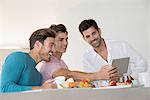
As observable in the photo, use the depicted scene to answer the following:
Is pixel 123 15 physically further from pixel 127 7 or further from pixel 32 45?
pixel 32 45

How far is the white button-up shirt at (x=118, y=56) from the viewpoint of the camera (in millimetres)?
1579

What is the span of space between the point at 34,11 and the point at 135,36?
1.79ft

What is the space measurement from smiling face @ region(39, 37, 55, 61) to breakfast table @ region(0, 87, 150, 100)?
223 mm

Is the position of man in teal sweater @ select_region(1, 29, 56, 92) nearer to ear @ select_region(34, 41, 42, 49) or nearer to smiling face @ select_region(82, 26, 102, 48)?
ear @ select_region(34, 41, 42, 49)

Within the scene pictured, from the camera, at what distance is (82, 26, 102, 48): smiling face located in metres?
1.60

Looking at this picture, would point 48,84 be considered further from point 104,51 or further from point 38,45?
point 104,51

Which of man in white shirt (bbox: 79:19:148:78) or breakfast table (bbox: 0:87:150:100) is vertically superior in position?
man in white shirt (bbox: 79:19:148:78)

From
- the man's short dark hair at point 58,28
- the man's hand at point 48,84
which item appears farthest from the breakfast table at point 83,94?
the man's short dark hair at point 58,28

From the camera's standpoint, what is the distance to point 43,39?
1.51 m

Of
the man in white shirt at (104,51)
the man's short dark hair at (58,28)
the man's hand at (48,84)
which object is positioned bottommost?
the man's hand at (48,84)

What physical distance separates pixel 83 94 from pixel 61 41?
0.33m

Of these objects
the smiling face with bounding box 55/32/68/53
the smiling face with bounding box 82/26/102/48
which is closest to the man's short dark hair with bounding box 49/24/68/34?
the smiling face with bounding box 55/32/68/53

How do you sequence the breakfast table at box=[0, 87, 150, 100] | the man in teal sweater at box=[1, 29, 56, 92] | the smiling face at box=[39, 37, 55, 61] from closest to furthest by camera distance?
the breakfast table at box=[0, 87, 150, 100] → the man in teal sweater at box=[1, 29, 56, 92] → the smiling face at box=[39, 37, 55, 61]

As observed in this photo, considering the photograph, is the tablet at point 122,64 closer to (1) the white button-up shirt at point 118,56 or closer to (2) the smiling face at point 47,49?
(1) the white button-up shirt at point 118,56
